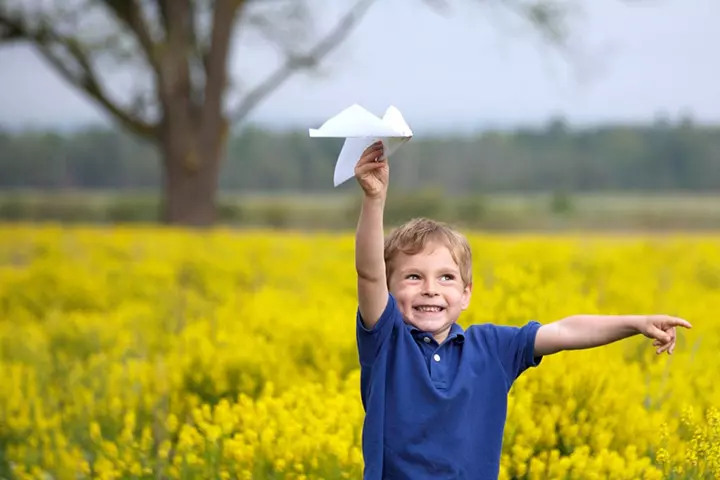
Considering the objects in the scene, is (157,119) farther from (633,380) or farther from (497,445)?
(497,445)

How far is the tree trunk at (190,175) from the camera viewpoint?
18484 millimetres

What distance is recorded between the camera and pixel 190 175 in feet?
61.4

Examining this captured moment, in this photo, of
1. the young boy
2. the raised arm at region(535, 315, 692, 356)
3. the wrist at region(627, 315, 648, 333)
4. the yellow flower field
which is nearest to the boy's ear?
the young boy

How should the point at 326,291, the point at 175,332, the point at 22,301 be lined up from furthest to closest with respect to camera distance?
the point at 22,301 → the point at 326,291 → the point at 175,332

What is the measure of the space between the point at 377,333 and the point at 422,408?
8.0 inches

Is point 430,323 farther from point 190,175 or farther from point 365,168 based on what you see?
point 190,175

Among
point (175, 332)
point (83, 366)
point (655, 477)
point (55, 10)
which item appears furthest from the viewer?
point (55, 10)

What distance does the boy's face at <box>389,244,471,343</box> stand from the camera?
2689 millimetres

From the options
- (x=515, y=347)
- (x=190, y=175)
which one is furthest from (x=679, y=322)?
(x=190, y=175)

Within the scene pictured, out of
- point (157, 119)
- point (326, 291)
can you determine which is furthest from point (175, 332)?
point (157, 119)

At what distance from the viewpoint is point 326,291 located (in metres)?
8.23

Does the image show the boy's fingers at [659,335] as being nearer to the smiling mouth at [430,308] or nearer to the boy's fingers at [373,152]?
the smiling mouth at [430,308]

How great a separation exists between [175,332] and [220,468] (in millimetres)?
2914

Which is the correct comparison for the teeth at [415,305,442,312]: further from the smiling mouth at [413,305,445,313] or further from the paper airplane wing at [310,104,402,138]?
the paper airplane wing at [310,104,402,138]
